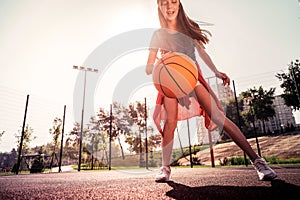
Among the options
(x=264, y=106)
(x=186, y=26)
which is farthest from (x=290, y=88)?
(x=186, y=26)

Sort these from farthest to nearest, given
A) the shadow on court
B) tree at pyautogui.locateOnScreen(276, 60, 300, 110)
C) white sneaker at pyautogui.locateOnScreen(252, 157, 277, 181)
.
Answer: tree at pyautogui.locateOnScreen(276, 60, 300, 110), white sneaker at pyautogui.locateOnScreen(252, 157, 277, 181), the shadow on court

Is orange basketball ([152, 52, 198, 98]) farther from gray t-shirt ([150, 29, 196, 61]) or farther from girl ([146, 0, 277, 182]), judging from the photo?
gray t-shirt ([150, 29, 196, 61])

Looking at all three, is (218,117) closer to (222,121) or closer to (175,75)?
(222,121)

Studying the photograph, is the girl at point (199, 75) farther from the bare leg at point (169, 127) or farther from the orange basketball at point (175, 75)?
the orange basketball at point (175, 75)

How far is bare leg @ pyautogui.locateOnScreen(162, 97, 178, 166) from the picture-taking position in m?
2.39

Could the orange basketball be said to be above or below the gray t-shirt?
below

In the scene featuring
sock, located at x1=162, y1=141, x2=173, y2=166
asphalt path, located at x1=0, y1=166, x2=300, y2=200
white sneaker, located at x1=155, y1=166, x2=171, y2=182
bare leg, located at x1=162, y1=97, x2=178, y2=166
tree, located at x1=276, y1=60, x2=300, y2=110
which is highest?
tree, located at x1=276, y1=60, x2=300, y2=110

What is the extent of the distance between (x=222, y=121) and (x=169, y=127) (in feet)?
2.05

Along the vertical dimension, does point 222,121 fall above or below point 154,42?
below

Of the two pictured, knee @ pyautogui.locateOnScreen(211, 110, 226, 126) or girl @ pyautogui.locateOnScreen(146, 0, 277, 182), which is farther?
girl @ pyautogui.locateOnScreen(146, 0, 277, 182)

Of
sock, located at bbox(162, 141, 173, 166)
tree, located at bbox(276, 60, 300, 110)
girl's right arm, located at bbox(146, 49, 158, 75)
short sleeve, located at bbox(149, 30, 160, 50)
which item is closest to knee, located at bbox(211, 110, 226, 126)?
sock, located at bbox(162, 141, 173, 166)

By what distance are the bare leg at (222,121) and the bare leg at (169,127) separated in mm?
340

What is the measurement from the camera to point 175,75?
217 cm

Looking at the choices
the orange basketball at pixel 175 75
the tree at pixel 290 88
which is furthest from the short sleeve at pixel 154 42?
the tree at pixel 290 88
